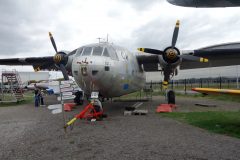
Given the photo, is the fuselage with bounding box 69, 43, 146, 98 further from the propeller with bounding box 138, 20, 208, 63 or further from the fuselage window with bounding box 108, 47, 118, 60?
the propeller with bounding box 138, 20, 208, 63

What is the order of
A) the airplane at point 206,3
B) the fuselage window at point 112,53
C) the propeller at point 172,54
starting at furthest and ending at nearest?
the propeller at point 172,54 < the fuselage window at point 112,53 < the airplane at point 206,3

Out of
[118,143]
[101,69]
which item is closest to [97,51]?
[101,69]

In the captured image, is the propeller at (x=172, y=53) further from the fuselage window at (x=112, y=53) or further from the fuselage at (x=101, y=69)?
the fuselage window at (x=112, y=53)

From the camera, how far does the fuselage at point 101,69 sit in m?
9.52

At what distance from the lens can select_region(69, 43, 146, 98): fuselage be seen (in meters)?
9.52

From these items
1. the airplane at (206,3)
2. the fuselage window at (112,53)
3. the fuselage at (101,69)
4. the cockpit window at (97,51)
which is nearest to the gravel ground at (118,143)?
the fuselage at (101,69)

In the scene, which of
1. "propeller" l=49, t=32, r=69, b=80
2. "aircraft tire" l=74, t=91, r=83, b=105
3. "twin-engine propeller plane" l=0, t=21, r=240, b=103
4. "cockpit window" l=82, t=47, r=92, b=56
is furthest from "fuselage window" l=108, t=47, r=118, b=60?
"aircraft tire" l=74, t=91, r=83, b=105

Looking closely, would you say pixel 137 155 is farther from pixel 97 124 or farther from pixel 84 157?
pixel 97 124

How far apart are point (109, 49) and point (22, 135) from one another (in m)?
5.67

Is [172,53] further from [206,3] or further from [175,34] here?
[206,3]

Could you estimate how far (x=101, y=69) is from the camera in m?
9.64

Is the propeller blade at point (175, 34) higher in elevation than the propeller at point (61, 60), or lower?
higher

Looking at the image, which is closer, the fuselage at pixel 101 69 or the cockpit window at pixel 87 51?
the fuselage at pixel 101 69

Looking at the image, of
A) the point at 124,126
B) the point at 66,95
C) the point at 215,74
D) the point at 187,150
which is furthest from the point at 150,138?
the point at 215,74
